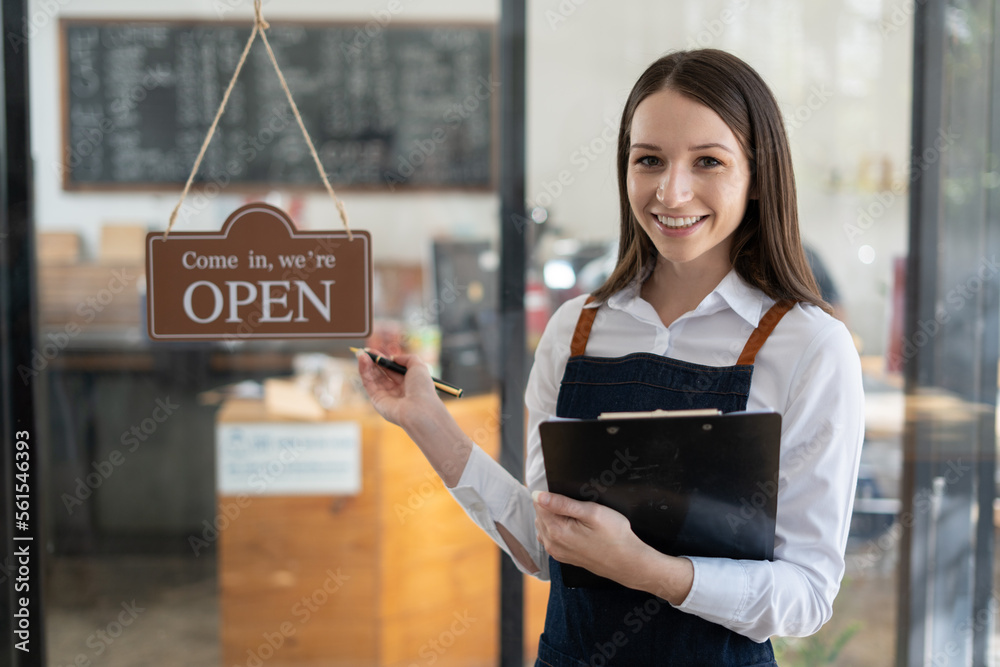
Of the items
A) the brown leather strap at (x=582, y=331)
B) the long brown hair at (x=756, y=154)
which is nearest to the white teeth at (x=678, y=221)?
the long brown hair at (x=756, y=154)

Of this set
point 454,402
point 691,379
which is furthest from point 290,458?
point 691,379

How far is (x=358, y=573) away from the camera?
240cm

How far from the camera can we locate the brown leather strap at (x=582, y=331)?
118 centimetres

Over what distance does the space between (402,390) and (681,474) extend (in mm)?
455

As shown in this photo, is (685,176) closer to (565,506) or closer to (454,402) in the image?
(565,506)

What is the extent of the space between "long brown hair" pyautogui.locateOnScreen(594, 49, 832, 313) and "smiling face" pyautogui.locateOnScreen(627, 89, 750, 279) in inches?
0.7

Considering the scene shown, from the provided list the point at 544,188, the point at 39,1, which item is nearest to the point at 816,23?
the point at 544,188

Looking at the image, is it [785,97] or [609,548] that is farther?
[785,97]

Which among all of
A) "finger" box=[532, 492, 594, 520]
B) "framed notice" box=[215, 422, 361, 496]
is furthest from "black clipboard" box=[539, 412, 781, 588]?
"framed notice" box=[215, 422, 361, 496]

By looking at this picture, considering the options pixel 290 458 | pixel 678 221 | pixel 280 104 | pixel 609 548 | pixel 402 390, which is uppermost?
pixel 280 104

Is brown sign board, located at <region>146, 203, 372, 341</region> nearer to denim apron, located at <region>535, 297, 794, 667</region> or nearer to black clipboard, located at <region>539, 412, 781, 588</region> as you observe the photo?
denim apron, located at <region>535, 297, 794, 667</region>

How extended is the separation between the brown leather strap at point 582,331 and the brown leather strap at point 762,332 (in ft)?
0.76

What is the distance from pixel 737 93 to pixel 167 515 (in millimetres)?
2554

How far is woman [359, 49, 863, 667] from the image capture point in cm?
96
